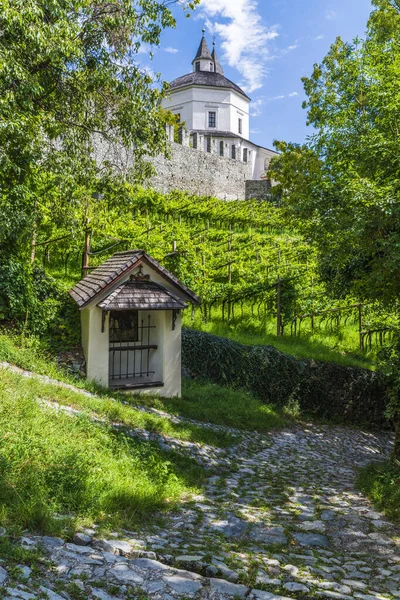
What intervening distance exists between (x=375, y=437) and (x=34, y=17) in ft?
41.0

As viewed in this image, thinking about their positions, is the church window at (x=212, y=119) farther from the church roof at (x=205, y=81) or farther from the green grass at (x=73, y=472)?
the green grass at (x=73, y=472)

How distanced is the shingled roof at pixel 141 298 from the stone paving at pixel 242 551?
3.39 meters

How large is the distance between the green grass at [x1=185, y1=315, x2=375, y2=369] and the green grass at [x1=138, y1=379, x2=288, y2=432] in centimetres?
291

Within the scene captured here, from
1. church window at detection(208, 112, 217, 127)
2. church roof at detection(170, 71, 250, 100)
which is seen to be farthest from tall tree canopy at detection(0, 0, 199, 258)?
church roof at detection(170, 71, 250, 100)

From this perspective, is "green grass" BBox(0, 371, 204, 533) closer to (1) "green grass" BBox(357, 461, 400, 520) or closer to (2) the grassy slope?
(2) the grassy slope

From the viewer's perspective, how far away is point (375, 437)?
12695 millimetres

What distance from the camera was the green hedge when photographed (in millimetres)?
12516

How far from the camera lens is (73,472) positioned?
4.91 meters

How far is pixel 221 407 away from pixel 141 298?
10.2 feet

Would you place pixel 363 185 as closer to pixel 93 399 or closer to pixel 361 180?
pixel 361 180

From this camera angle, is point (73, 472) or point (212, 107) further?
point (212, 107)

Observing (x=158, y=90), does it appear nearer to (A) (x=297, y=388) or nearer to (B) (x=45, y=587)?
(A) (x=297, y=388)

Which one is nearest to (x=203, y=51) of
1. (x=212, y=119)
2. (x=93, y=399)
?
(x=212, y=119)

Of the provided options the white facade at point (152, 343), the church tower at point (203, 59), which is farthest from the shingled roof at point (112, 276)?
the church tower at point (203, 59)
